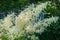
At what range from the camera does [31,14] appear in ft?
15.9

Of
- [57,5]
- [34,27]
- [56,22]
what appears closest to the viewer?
[34,27]

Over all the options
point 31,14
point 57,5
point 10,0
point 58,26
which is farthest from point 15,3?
point 31,14

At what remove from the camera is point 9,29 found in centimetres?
471

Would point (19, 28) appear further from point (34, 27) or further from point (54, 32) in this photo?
point (54, 32)

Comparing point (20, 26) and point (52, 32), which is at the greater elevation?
point (20, 26)

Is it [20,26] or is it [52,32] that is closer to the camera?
[20,26]

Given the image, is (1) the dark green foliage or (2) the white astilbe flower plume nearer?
(2) the white astilbe flower plume

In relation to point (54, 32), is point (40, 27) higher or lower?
higher

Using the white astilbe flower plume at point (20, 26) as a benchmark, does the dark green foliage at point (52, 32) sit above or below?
below

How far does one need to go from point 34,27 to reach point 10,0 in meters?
3.80

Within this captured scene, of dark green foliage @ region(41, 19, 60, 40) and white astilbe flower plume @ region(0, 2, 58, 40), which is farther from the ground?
white astilbe flower plume @ region(0, 2, 58, 40)

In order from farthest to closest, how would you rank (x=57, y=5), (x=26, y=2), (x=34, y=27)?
1. (x=26, y=2)
2. (x=57, y=5)
3. (x=34, y=27)

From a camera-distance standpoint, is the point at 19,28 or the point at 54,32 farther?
the point at 54,32

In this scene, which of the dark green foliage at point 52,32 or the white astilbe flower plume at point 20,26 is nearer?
the white astilbe flower plume at point 20,26
